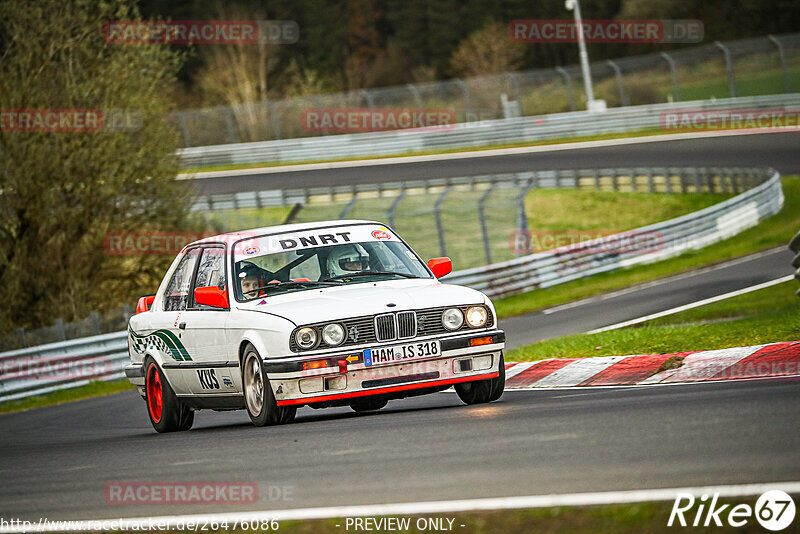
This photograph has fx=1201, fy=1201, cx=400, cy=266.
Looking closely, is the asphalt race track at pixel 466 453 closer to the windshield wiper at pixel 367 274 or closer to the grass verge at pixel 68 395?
the windshield wiper at pixel 367 274

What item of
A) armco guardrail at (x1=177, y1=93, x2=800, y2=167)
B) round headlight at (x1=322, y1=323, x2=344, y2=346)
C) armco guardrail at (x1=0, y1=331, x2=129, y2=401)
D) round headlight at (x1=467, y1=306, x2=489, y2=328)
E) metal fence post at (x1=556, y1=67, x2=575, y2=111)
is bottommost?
armco guardrail at (x1=0, y1=331, x2=129, y2=401)

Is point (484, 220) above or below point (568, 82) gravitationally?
below

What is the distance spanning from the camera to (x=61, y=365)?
66.4 feet

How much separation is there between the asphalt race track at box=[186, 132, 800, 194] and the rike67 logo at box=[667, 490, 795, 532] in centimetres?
3145

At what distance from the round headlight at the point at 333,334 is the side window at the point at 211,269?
4.69 ft

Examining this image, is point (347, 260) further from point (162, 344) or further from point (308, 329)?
point (162, 344)

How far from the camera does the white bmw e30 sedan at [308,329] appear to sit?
8.77m

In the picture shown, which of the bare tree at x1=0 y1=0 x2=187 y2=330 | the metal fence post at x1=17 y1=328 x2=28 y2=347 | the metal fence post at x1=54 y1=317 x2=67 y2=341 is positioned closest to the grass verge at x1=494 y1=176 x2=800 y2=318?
the bare tree at x1=0 y1=0 x2=187 y2=330

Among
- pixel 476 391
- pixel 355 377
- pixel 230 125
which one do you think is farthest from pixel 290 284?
pixel 230 125

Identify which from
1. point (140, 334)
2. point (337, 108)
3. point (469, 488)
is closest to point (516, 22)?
point (337, 108)

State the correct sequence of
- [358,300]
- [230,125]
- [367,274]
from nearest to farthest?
[358,300], [367,274], [230,125]

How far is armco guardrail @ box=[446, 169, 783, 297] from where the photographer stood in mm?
25453

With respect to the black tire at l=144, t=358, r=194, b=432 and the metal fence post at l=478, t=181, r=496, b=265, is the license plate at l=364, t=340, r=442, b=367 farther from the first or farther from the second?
the metal fence post at l=478, t=181, r=496, b=265

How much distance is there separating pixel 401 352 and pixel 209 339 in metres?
1.80
